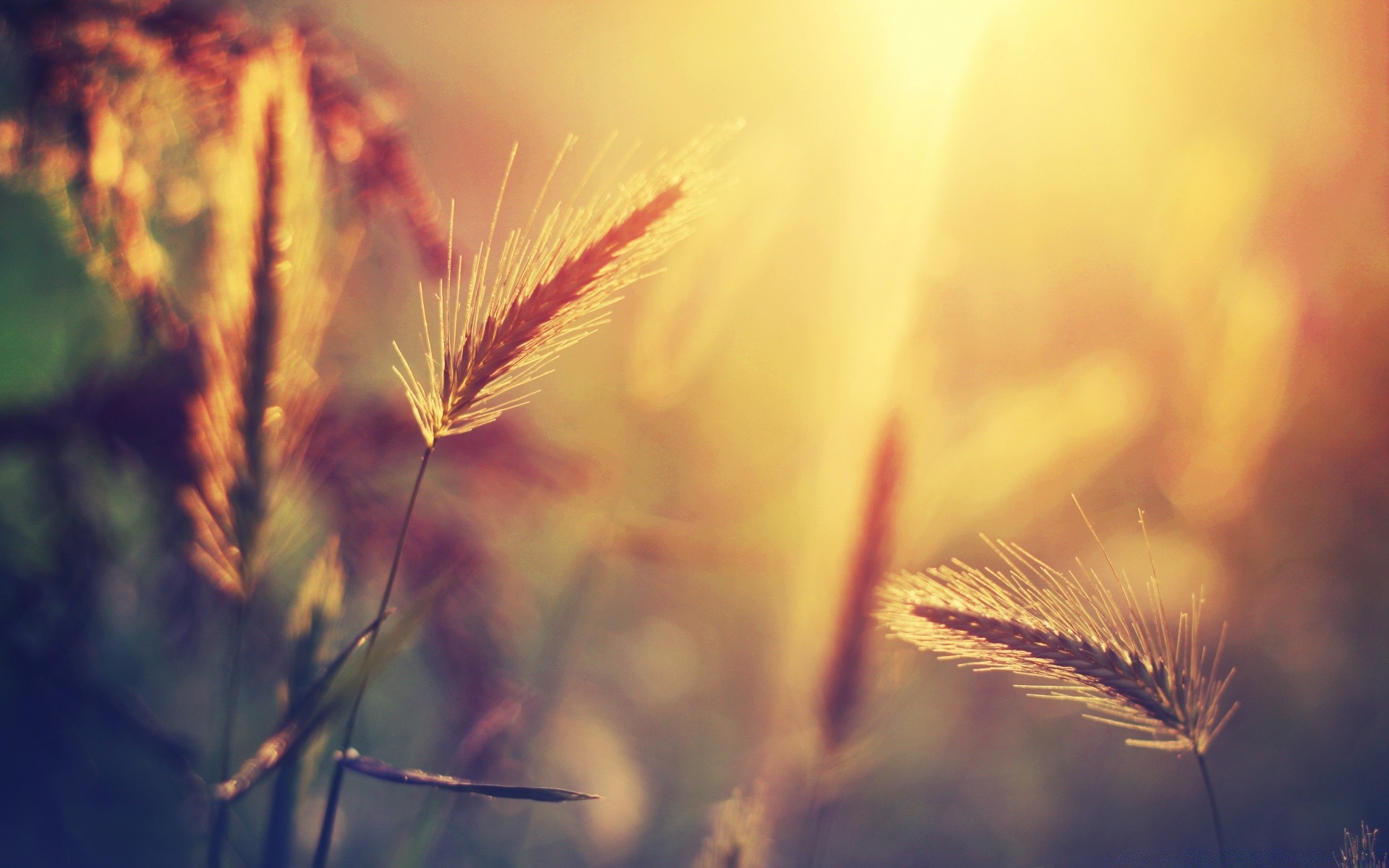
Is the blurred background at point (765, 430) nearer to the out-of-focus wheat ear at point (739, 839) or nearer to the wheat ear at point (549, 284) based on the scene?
the out-of-focus wheat ear at point (739, 839)

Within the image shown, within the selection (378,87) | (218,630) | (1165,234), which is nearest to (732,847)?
(218,630)

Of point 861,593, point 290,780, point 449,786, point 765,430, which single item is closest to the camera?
point 449,786

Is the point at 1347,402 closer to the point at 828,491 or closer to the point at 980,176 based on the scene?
the point at 980,176

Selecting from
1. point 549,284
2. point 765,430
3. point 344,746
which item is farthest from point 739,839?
point 765,430

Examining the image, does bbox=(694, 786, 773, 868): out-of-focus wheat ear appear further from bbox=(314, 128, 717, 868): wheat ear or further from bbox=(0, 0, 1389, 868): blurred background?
bbox=(314, 128, 717, 868): wheat ear

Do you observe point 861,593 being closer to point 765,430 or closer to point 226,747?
point 226,747

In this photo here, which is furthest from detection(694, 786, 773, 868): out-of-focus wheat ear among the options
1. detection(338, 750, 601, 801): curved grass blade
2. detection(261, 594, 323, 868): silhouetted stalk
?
detection(261, 594, 323, 868): silhouetted stalk

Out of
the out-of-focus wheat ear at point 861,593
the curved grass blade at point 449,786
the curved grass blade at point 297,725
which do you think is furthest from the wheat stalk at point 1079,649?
the curved grass blade at point 297,725
